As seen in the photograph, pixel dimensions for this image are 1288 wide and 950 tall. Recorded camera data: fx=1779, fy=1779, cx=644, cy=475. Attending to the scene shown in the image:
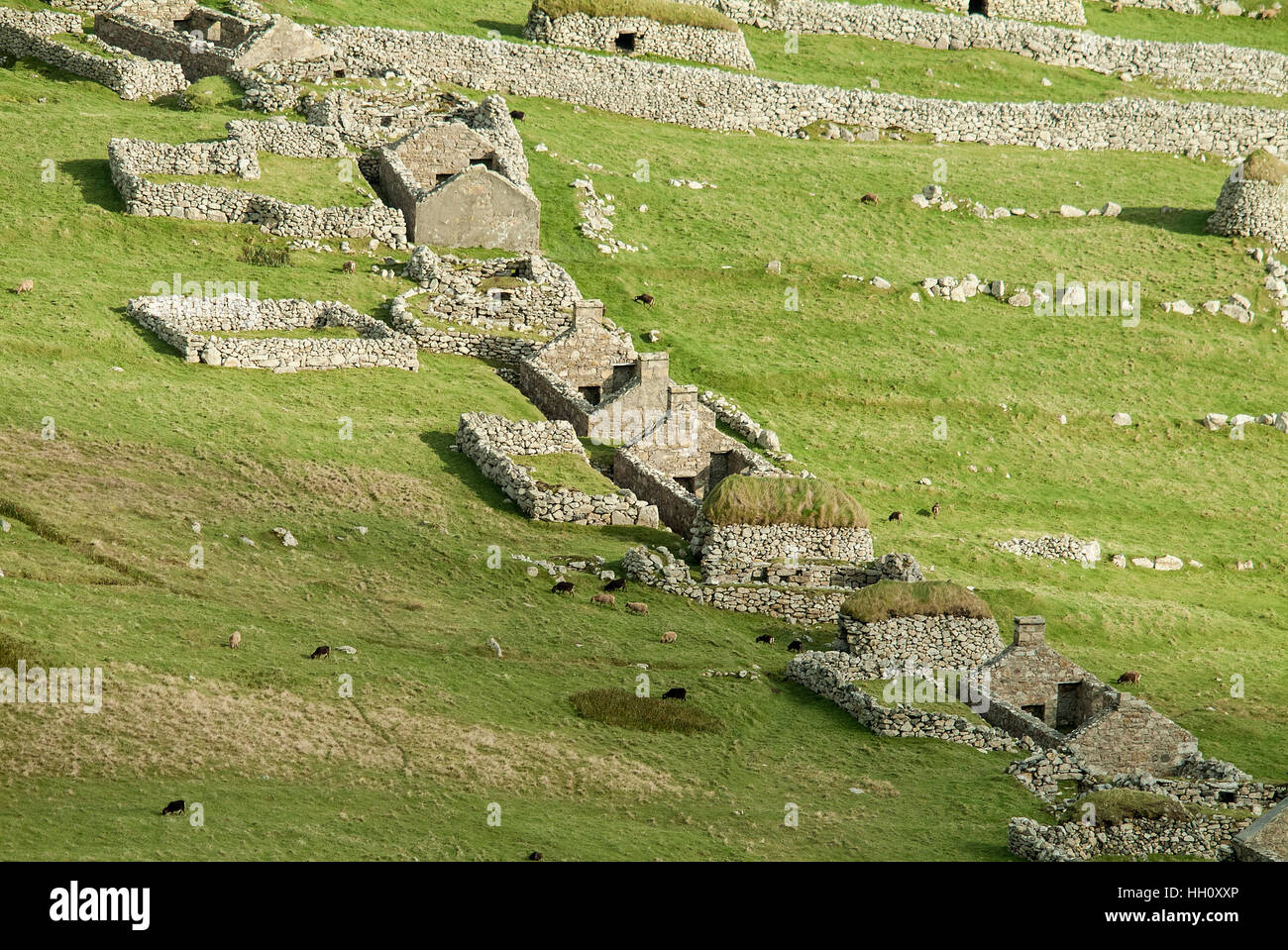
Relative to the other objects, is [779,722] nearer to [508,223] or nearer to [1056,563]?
[1056,563]

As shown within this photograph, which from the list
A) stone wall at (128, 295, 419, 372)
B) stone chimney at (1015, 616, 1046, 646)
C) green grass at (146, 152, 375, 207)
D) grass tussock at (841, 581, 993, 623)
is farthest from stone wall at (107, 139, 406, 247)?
stone chimney at (1015, 616, 1046, 646)

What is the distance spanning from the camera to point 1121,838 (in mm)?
30875

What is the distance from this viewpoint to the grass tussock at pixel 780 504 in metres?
43.8

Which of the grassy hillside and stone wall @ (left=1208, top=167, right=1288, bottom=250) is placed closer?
the grassy hillside

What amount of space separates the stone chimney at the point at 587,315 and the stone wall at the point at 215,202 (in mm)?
9628

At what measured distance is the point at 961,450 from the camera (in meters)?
58.3

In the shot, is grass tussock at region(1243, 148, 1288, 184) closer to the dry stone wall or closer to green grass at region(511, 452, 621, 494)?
the dry stone wall

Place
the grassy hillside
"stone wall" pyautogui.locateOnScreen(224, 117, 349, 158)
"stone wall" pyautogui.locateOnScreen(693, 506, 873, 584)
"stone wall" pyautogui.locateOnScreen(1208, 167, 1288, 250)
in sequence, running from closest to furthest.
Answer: the grassy hillside
"stone wall" pyautogui.locateOnScreen(693, 506, 873, 584)
"stone wall" pyautogui.locateOnScreen(224, 117, 349, 158)
"stone wall" pyautogui.locateOnScreen(1208, 167, 1288, 250)

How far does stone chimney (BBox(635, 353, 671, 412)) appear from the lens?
52375 mm

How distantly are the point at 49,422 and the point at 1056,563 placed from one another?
2835 centimetres

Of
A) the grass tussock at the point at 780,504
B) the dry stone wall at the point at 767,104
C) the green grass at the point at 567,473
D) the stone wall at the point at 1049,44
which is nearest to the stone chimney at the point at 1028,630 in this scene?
the grass tussock at the point at 780,504

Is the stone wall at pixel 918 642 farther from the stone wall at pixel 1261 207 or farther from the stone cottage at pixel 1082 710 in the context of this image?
the stone wall at pixel 1261 207

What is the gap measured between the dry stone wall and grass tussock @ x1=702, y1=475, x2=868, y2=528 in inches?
1414

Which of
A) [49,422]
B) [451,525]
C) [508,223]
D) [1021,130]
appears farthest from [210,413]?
[1021,130]
